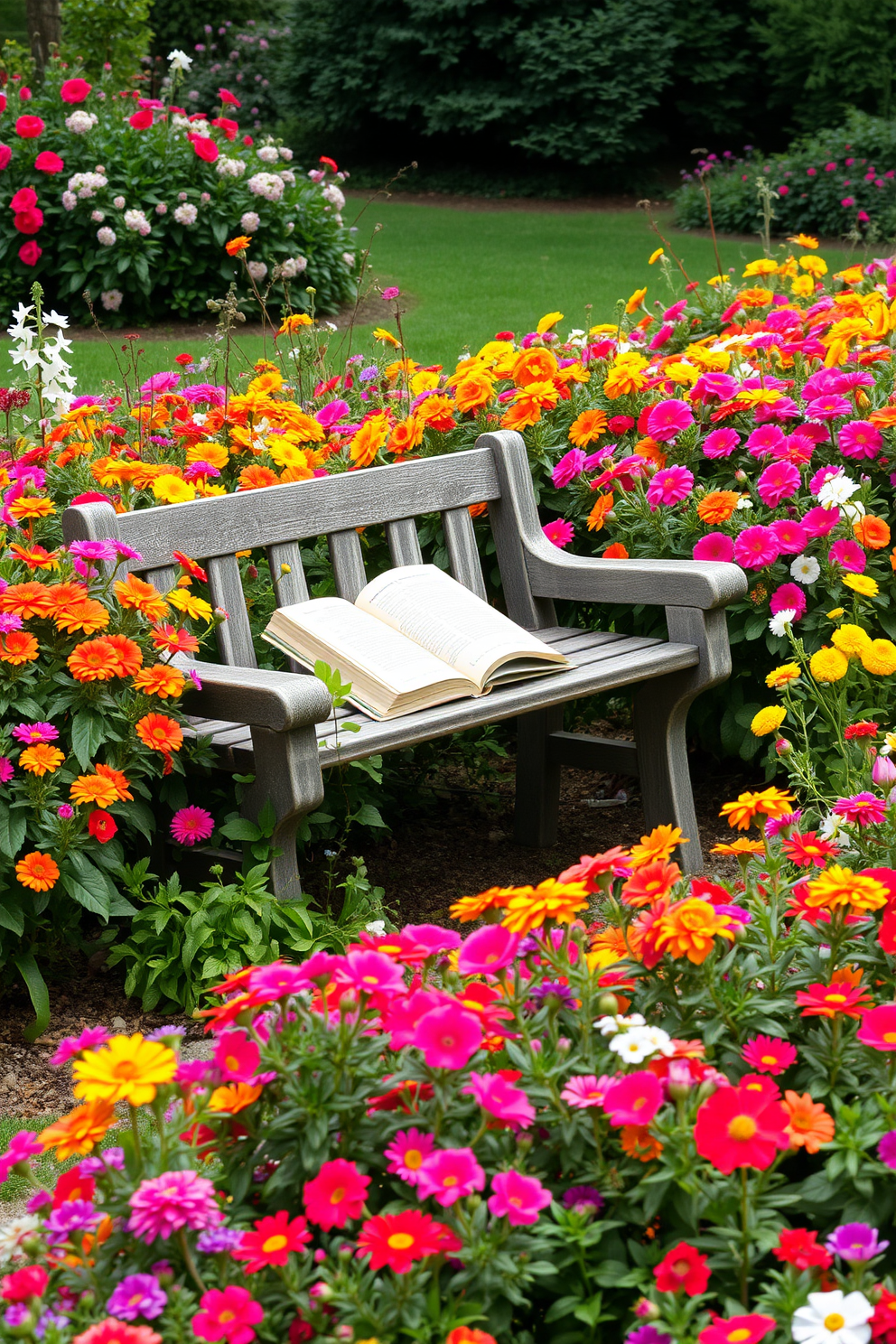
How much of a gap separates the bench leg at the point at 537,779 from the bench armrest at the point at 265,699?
1072 mm

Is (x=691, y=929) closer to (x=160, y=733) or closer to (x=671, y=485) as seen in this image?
(x=160, y=733)

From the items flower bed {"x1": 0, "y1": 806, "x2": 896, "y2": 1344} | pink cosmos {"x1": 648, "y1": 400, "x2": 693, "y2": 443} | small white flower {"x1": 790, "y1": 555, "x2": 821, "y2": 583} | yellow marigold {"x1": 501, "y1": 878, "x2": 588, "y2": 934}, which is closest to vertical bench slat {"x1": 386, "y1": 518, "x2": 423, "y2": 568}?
pink cosmos {"x1": 648, "y1": 400, "x2": 693, "y2": 443}

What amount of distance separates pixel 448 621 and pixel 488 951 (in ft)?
5.65

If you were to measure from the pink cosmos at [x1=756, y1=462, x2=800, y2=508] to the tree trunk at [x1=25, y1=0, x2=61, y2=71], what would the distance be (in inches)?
449

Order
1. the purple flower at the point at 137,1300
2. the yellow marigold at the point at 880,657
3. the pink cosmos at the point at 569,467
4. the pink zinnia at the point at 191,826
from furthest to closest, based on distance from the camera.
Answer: the pink cosmos at the point at 569,467
the pink zinnia at the point at 191,826
the yellow marigold at the point at 880,657
the purple flower at the point at 137,1300

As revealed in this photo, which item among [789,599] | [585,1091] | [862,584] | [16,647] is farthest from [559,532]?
[585,1091]

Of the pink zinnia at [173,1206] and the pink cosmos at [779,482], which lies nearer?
the pink zinnia at [173,1206]

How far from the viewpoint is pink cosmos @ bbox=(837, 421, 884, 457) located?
3359mm

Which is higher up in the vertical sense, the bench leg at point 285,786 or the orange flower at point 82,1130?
the orange flower at point 82,1130

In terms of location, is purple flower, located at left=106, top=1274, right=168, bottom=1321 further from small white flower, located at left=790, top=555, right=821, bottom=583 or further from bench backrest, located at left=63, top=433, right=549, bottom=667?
small white flower, located at left=790, top=555, right=821, bottom=583

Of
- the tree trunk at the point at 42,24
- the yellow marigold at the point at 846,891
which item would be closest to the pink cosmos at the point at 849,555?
the yellow marigold at the point at 846,891

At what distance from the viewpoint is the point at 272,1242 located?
1.11 metres

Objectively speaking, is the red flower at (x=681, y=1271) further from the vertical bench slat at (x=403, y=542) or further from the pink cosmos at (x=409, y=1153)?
the vertical bench slat at (x=403, y=542)

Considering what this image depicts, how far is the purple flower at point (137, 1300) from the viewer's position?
1056 mm
